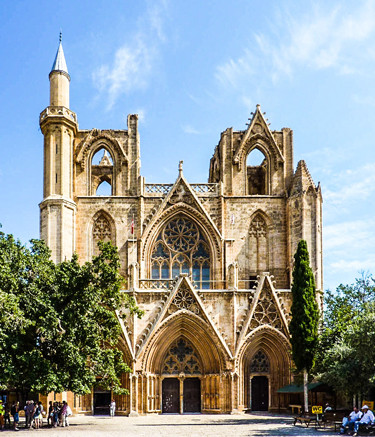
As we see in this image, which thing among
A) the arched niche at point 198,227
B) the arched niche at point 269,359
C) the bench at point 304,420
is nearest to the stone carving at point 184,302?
the arched niche at point 198,227

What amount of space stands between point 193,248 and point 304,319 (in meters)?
10.7

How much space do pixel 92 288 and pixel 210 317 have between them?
32.3ft

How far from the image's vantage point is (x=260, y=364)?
136ft

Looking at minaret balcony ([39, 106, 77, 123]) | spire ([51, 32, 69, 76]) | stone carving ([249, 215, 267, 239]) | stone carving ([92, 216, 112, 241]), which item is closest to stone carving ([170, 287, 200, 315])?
stone carving ([92, 216, 112, 241])

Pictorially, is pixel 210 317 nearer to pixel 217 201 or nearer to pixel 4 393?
pixel 217 201

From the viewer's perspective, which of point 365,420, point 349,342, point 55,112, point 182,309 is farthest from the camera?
point 55,112

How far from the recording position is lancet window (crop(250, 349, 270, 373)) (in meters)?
41.3

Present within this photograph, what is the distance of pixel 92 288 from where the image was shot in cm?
3272

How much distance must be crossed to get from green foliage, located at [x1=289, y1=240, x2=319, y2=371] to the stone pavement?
3276 millimetres

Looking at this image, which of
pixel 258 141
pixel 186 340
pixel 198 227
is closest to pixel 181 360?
A: pixel 186 340

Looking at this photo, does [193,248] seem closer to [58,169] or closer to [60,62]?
[58,169]

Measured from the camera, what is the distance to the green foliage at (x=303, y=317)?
35406 millimetres

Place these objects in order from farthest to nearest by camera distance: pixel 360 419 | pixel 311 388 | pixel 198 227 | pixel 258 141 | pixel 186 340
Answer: pixel 258 141
pixel 198 227
pixel 186 340
pixel 311 388
pixel 360 419

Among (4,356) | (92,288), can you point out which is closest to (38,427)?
(4,356)
